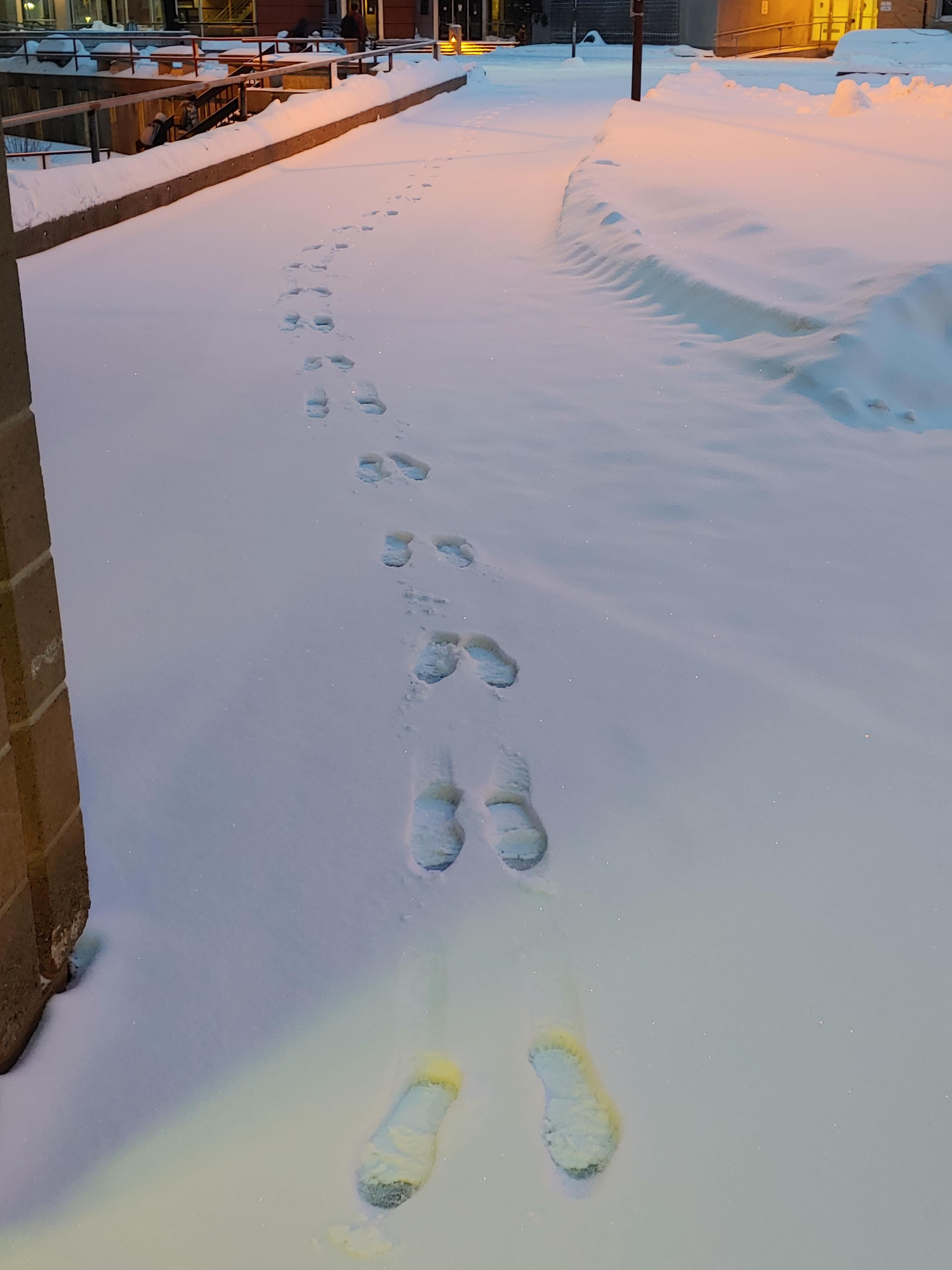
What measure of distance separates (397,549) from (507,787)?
1229mm

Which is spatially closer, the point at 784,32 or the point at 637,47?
the point at 637,47

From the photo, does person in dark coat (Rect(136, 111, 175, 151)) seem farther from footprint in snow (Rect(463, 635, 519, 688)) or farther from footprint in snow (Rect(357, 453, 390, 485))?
footprint in snow (Rect(463, 635, 519, 688))

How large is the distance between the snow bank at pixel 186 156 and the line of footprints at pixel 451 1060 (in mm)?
4402

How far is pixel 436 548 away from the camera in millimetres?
3504

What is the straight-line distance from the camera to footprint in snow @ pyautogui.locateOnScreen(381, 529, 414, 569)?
341 centimetres

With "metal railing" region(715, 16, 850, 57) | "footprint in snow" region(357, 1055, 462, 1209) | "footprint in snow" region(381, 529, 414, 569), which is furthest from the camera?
"metal railing" region(715, 16, 850, 57)

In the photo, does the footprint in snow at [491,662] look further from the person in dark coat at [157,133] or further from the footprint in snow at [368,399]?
the person in dark coat at [157,133]

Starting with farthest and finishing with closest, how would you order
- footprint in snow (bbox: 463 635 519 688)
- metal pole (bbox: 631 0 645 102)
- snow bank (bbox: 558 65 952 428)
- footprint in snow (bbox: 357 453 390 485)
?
1. metal pole (bbox: 631 0 645 102)
2. snow bank (bbox: 558 65 952 428)
3. footprint in snow (bbox: 357 453 390 485)
4. footprint in snow (bbox: 463 635 519 688)

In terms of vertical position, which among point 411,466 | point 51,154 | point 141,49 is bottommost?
point 411,466

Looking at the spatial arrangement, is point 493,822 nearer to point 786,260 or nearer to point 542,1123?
point 542,1123

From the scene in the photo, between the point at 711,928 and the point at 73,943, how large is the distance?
1065 mm

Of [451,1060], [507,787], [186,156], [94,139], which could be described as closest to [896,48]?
[186,156]

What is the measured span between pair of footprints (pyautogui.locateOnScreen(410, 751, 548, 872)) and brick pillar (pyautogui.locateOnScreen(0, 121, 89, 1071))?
650mm

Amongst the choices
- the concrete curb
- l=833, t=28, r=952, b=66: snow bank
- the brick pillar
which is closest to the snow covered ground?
the brick pillar
